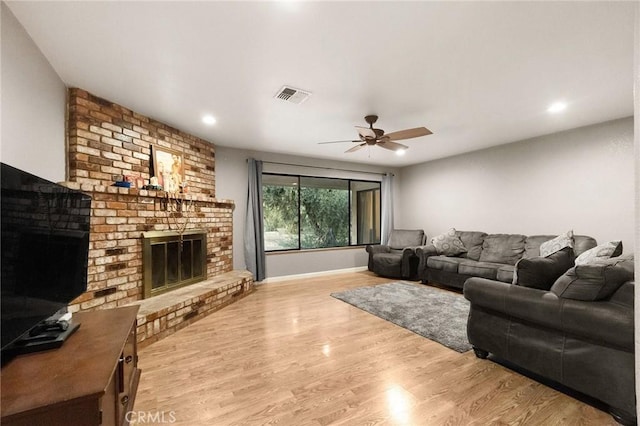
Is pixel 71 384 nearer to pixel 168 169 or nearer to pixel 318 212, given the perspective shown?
pixel 168 169

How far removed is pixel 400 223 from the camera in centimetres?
691

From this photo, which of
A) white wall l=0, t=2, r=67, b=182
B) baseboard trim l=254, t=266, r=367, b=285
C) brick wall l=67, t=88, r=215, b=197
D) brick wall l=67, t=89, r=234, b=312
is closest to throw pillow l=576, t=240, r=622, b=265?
baseboard trim l=254, t=266, r=367, b=285

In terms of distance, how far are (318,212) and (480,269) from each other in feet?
10.4

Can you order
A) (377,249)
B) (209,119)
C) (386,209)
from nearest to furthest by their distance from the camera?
(209,119) < (377,249) < (386,209)

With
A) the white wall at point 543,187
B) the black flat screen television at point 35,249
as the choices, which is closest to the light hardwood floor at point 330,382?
the black flat screen television at point 35,249

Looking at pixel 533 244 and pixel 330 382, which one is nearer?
pixel 330 382

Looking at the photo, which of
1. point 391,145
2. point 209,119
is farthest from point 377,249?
point 209,119

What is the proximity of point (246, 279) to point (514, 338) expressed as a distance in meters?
3.47

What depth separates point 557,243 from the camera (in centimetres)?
377

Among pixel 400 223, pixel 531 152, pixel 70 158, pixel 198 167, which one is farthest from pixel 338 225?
pixel 70 158

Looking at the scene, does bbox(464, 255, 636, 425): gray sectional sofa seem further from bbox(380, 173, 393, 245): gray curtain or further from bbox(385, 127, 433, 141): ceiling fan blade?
bbox(380, 173, 393, 245): gray curtain

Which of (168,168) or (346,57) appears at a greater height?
(346,57)

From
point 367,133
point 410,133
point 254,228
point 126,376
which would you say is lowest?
point 126,376

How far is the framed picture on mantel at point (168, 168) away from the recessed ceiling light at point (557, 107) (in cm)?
464
